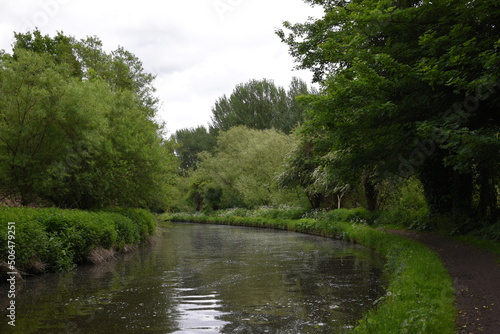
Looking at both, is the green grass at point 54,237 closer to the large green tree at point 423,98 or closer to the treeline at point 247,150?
the large green tree at point 423,98

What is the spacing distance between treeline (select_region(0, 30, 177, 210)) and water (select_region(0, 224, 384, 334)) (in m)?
4.61

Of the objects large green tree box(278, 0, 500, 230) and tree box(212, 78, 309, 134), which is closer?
large green tree box(278, 0, 500, 230)

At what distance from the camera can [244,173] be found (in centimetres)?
4700

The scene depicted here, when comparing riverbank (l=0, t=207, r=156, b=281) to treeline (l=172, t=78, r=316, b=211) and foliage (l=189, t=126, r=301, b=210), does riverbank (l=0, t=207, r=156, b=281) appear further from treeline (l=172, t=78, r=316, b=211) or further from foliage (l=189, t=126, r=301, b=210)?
foliage (l=189, t=126, r=301, b=210)

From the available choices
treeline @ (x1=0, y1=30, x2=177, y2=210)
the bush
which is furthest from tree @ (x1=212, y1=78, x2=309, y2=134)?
treeline @ (x1=0, y1=30, x2=177, y2=210)

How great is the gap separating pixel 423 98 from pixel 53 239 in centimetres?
1208

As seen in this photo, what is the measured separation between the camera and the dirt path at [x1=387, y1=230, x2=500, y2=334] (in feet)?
19.2

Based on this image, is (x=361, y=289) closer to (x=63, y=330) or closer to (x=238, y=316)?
(x=238, y=316)

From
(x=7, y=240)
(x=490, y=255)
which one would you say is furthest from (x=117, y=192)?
(x=490, y=255)

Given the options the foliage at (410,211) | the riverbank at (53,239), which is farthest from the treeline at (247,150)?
the riverbank at (53,239)

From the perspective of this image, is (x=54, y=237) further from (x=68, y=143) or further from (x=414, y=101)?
(x=414, y=101)

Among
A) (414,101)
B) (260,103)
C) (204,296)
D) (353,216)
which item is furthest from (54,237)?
(260,103)

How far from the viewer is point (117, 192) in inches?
750

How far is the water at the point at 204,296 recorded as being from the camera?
6.89m
